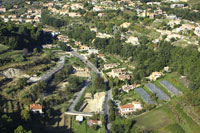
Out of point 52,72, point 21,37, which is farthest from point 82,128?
point 21,37

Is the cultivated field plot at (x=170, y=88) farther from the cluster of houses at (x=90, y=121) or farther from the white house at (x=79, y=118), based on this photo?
the white house at (x=79, y=118)

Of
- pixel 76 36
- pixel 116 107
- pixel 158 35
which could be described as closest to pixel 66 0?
pixel 76 36

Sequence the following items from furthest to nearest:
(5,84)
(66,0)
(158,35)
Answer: (66,0), (158,35), (5,84)

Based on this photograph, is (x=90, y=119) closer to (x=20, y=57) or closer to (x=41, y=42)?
(x=20, y=57)

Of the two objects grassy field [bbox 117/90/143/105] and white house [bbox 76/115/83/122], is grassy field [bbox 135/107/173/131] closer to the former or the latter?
grassy field [bbox 117/90/143/105]

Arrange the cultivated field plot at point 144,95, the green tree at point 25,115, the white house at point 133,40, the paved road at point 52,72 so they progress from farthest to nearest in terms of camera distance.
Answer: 1. the white house at point 133,40
2. the paved road at point 52,72
3. the cultivated field plot at point 144,95
4. the green tree at point 25,115

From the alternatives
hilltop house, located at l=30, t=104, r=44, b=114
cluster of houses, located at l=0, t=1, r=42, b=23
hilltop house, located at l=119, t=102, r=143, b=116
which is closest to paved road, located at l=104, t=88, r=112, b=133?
hilltop house, located at l=119, t=102, r=143, b=116

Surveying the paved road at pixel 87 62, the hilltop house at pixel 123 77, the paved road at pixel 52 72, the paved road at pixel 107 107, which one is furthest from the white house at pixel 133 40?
the paved road at pixel 107 107
